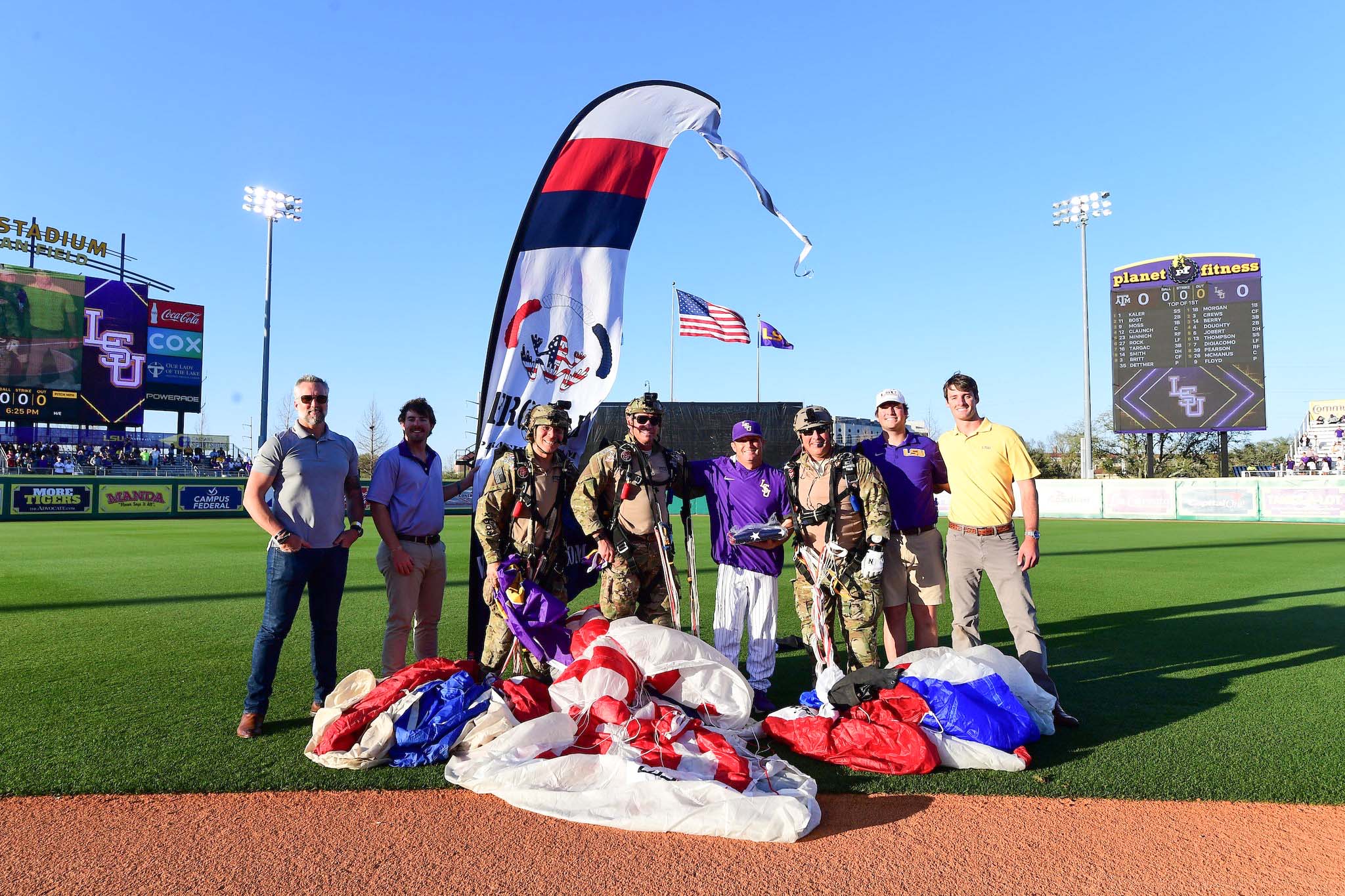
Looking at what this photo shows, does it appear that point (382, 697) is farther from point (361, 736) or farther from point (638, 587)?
point (638, 587)

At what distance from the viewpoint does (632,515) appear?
5.11m

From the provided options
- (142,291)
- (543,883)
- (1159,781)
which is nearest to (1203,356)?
(1159,781)

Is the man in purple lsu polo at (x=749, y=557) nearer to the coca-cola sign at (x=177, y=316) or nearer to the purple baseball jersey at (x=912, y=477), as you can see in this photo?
the purple baseball jersey at (x=912, y=477)

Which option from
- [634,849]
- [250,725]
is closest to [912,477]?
[634,849]

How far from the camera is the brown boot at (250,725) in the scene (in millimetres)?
4430

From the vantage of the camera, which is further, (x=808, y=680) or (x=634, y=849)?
(x=808, y=680)

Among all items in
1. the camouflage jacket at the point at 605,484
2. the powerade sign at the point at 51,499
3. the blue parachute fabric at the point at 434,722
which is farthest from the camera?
the powerade sign at the point at 51,499

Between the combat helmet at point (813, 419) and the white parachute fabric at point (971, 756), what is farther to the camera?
the combat helmet at point (813, 419)

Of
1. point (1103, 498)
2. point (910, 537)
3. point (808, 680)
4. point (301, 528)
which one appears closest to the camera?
point (301, 528)

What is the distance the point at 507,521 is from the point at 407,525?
78cm

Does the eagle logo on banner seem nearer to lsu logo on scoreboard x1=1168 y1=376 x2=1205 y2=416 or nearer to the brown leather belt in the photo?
the brown leather belt

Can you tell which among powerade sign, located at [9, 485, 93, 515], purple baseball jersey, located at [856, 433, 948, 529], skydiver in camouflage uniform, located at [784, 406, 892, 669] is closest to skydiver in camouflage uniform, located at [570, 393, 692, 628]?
skydiver in camouflage uniform, located at [784, 406, 892, 669]

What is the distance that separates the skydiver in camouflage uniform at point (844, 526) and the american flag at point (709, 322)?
2238cm

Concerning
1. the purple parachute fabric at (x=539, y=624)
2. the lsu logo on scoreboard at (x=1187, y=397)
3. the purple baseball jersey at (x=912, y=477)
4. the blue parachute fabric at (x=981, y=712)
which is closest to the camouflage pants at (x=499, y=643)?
the purple parachute fabric at (x=539, y=624)
